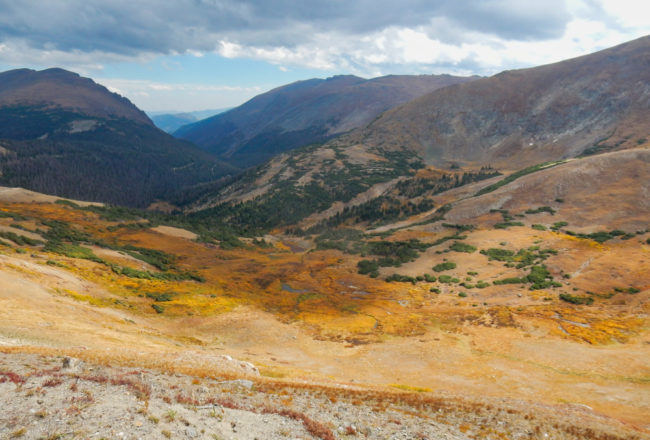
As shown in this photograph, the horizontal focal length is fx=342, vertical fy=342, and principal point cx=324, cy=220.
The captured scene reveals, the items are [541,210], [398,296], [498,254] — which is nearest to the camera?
[398,296]

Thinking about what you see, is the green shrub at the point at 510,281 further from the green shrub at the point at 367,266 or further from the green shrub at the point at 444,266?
the green shrub at the point at 367,266

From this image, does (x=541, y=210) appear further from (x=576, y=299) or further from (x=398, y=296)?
(x=398, y=296)

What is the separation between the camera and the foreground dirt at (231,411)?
11430mm

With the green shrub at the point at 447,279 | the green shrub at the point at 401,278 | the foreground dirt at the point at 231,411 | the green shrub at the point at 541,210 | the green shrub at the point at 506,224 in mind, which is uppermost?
the green shrub at the point at 541,210

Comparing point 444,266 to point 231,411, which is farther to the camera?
point 444,266

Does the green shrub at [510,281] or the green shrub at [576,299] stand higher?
the green shrub at [576,299]

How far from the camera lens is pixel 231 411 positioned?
47.6ft

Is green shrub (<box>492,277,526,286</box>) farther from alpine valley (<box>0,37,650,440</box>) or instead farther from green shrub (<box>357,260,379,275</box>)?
green shrub (<box>357,260,379,275</box>)

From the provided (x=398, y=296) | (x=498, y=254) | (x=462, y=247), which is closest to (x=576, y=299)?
(x=498, y=254)

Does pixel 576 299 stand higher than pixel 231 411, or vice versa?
pixel 231 411

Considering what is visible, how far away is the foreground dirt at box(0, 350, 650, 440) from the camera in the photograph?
11430 millimetres

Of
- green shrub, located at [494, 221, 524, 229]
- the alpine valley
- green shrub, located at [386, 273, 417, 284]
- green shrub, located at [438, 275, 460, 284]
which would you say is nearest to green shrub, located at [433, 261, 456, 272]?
the alpine valley

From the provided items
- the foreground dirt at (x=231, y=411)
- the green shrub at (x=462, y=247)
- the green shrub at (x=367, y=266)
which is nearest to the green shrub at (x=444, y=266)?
the green shrub at (x=462, y=247)

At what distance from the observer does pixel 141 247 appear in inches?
3014
